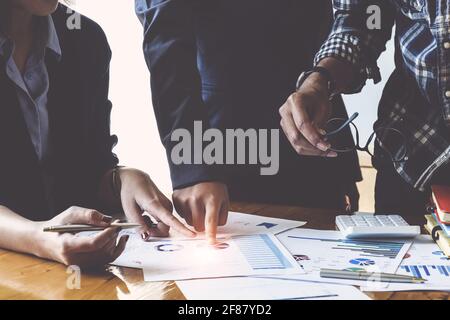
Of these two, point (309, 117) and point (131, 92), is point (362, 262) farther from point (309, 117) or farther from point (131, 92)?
point (131, 92)

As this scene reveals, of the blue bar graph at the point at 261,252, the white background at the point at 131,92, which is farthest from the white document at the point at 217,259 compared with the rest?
the white background at the point at 131,92

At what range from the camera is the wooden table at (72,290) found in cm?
68

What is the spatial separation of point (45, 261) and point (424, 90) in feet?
2.33

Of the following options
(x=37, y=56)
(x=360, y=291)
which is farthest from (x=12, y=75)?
(x=360, y=291)

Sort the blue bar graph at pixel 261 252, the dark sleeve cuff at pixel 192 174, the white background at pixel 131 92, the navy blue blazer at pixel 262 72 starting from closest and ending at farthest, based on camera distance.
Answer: the blue bar graph at pixel 261 252
the dark sleeve cuff at pixel 192 174
the navy blue blazer at pixel 262 72
the white background at pixel 131 92

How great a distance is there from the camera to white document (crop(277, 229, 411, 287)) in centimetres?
76

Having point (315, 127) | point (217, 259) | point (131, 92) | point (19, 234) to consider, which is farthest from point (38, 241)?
point (131, 92)

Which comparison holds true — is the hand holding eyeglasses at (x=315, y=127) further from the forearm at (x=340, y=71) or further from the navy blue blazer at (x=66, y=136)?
the navy blue blazer at (x=66, y=136)

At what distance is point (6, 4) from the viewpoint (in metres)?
1.08

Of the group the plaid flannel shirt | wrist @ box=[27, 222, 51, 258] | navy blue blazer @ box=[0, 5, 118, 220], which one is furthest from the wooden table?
the plaid flannel shirt

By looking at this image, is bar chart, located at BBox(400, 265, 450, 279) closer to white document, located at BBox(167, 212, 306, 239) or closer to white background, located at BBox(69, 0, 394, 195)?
white document, located at BBox(167, 212, 306, 239)

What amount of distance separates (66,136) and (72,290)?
0.60 meters

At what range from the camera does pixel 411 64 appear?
1.06 metres

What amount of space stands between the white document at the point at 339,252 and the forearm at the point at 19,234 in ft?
1.20
